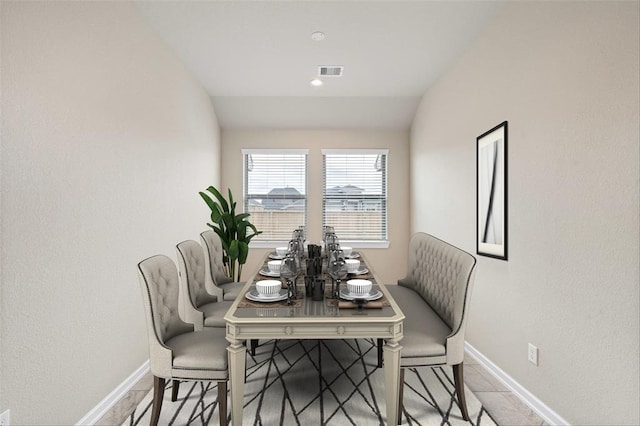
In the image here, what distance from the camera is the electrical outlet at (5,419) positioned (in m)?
1.43

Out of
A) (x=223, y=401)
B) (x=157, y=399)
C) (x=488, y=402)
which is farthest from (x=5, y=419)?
(x=488, y=402)

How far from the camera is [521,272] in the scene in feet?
7.38

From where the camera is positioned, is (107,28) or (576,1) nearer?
(576,1)

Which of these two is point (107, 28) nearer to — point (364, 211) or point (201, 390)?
point (201, 390)

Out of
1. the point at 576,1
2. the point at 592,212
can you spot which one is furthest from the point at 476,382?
the point at 576,1

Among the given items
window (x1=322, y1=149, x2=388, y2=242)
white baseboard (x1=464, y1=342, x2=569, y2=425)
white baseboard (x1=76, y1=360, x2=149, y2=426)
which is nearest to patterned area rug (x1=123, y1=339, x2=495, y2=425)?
white baseboard (x1=76, y1=360, x2=149, y2=426)

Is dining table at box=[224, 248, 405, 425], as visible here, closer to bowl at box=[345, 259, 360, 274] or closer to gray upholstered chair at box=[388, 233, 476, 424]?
gray upholstered chair at box=[388, 233, 476, 424]

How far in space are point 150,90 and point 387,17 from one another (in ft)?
6.76

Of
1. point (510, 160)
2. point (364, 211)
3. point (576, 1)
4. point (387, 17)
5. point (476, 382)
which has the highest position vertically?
point (387, 17)

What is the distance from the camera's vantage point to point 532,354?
2117 millimetres

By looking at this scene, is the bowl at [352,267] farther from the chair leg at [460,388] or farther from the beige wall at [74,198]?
the beige wall at [74,198]

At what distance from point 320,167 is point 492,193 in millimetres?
2826

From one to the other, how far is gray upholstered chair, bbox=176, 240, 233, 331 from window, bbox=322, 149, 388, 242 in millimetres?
2642

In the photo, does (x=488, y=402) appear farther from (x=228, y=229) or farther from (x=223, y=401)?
(x=228, y=229)
